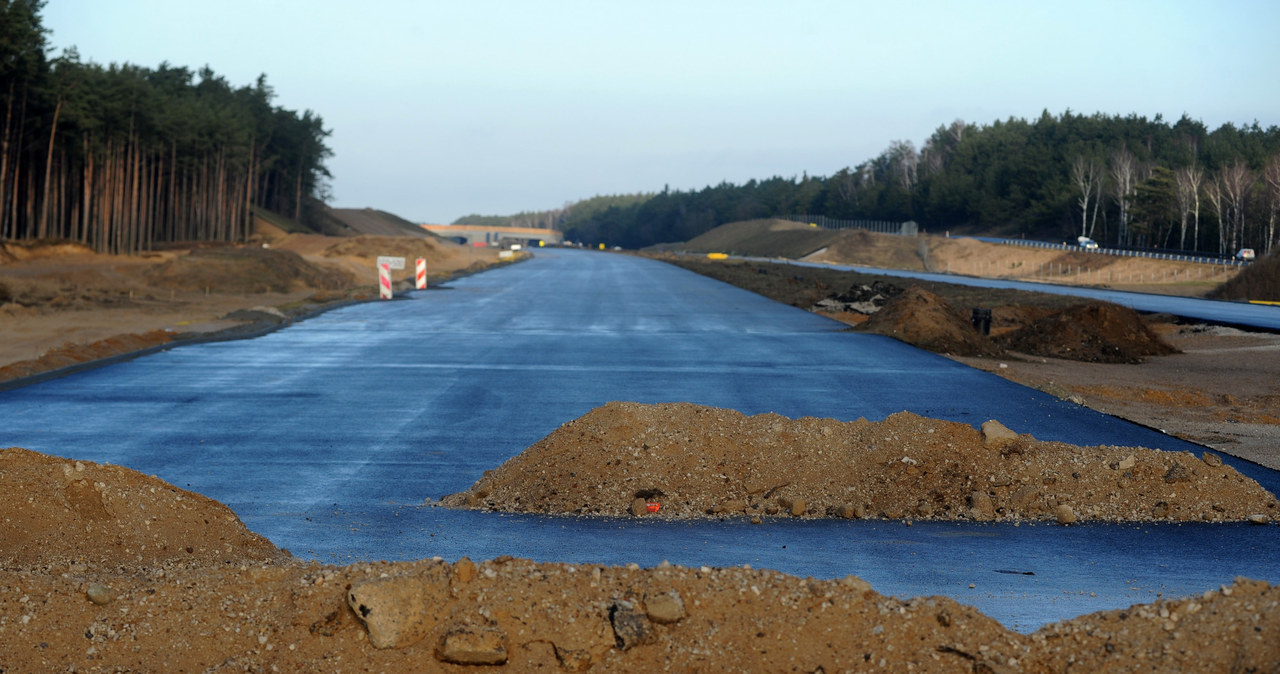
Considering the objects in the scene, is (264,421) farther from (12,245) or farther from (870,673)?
(12,245)

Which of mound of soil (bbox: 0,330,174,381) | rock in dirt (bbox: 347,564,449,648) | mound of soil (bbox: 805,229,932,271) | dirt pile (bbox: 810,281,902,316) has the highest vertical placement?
mound of soil (bbox: 805,229,932,271)

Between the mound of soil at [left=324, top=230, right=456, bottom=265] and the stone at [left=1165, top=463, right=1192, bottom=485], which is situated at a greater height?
the mound of soil at [left=324, top=230, right=456, bottom=265]

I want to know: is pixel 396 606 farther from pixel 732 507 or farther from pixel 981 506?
pixel 981 506

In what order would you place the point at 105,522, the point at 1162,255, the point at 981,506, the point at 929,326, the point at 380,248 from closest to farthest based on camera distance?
the point at 105,522 < the point at 981,506 < the point at 929,326 < the point at 1162,255 < the point at 380,248

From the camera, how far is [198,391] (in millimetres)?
17094

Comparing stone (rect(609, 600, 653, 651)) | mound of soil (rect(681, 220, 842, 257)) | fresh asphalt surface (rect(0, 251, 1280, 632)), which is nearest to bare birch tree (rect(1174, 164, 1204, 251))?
mound of soil (rect(681, 220, 842, 257))

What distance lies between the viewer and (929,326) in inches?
1059

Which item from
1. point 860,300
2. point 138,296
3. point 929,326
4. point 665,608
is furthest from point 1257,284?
point 665,608

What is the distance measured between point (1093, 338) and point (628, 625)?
22.8m

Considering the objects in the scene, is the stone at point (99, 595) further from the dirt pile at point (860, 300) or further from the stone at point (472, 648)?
the dirt pile at point (860, 300)

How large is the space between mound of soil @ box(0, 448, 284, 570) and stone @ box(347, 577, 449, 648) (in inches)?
93.4

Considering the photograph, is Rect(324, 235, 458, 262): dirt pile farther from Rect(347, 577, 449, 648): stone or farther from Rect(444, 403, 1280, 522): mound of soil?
Rect(347, 577, 449, 648): stone

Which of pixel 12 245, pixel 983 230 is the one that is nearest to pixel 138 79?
pixel 12 245

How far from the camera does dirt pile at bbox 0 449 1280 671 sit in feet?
15.8
